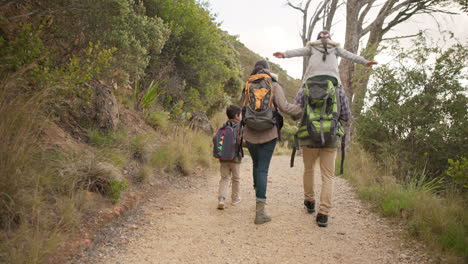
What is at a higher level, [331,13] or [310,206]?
[331,13]

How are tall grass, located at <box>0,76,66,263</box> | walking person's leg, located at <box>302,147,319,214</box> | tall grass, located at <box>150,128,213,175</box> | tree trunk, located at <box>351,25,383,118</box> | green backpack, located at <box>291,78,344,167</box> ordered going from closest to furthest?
tall grass, located at <box>0,76,66,263</box> → green backpack, located at <box>291,78,344,167</box> → walking person's leg, located at <box>302,147,319,214</box> → tall grass, located at <box>150,128,213,175</box> → tree trunk, located at <box>351,25,383,118</box>

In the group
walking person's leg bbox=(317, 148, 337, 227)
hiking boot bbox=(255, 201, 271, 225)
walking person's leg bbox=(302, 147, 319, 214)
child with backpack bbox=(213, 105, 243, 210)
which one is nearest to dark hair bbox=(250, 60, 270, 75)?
child with backpack bbox=(213, 105, 243, 210)

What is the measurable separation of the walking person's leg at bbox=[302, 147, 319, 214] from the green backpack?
262mm

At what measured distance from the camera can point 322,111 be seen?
12.5ft

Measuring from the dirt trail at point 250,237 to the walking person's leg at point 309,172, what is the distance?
0.18 metres

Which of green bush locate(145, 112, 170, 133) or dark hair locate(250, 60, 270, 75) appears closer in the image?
dark hair locate(250, 60, 270, 75)

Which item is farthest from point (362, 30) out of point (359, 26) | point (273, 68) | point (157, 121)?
point (273, 68)

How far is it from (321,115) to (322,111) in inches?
2.0

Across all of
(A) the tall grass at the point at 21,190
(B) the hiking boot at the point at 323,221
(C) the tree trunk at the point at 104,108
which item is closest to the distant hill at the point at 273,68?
(C) the tree trunk at the point at 104,108

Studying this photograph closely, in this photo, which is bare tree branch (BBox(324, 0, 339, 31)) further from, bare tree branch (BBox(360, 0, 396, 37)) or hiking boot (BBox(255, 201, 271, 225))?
hiking boot (BBox(255, 201, 271, 225))

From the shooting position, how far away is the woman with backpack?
152 inches

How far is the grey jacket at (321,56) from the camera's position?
4.13 metres

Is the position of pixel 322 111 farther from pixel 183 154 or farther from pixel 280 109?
pixel 183 154

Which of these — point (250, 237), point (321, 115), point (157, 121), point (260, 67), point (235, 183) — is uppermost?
point (260, 67)
